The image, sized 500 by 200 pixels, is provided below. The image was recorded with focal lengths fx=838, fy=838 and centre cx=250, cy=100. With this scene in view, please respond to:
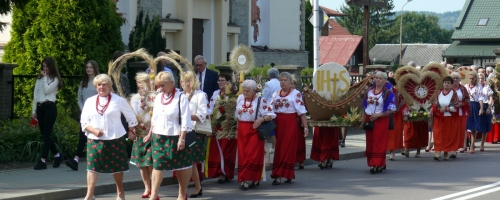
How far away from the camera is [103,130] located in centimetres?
984

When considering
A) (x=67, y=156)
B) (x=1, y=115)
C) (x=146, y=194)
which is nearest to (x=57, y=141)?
(x=67, y=156)

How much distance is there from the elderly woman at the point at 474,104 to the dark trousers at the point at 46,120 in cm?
951

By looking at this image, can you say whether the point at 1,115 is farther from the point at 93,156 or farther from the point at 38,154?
the point at 93,156

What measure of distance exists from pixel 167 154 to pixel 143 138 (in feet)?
2.48

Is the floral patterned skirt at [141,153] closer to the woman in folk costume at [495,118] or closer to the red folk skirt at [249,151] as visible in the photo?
the red folk skirt at [249,151]

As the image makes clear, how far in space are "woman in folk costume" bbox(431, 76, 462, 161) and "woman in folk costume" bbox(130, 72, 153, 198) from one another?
23.9ft

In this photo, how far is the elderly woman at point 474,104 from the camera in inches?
725

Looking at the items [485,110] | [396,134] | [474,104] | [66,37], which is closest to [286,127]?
[396,134]

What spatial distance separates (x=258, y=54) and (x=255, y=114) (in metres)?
22.7

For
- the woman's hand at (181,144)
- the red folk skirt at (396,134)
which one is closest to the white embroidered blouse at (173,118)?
the woman's hand at (181,144)

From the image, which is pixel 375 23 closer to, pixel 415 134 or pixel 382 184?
pixel 415 134

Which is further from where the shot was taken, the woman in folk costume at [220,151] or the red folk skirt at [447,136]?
the red folk skirt at [447,136]

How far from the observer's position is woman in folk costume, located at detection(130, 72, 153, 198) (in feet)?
34.5

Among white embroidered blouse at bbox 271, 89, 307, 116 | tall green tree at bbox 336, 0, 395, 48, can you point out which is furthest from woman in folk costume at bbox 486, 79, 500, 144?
tall green tree at bbox 336, 0, 395, 48
